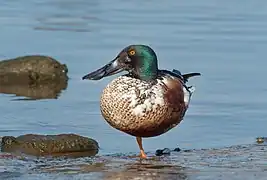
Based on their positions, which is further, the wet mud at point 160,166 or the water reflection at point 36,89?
the water reflection at point 36,89

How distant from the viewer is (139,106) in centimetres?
764

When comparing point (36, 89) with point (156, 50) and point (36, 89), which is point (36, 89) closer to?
point (36, 89)

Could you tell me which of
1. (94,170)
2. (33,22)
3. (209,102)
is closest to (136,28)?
(33,22)

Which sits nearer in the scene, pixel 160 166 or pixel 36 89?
→ pixel 160 166

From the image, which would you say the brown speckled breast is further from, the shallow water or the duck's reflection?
the shallow water

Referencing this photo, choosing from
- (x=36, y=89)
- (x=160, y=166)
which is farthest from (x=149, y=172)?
(x=36, y=89)

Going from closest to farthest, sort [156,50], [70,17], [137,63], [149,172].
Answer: [149,172] < [137,63] < [156,50] < [70,17]

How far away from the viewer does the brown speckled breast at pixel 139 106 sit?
7.63 m

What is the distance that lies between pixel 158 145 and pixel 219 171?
6.27ft

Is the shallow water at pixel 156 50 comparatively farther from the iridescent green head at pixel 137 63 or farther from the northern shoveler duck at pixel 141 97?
the iridescent green head at pixel 137 63

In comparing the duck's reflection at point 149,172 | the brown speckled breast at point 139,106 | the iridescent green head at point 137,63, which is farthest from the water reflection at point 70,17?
the duck's reflection at point 149,172

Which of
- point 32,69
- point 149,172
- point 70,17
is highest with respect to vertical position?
point 70,17

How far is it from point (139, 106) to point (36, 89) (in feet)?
13.2

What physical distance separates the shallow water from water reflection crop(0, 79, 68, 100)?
18cm
